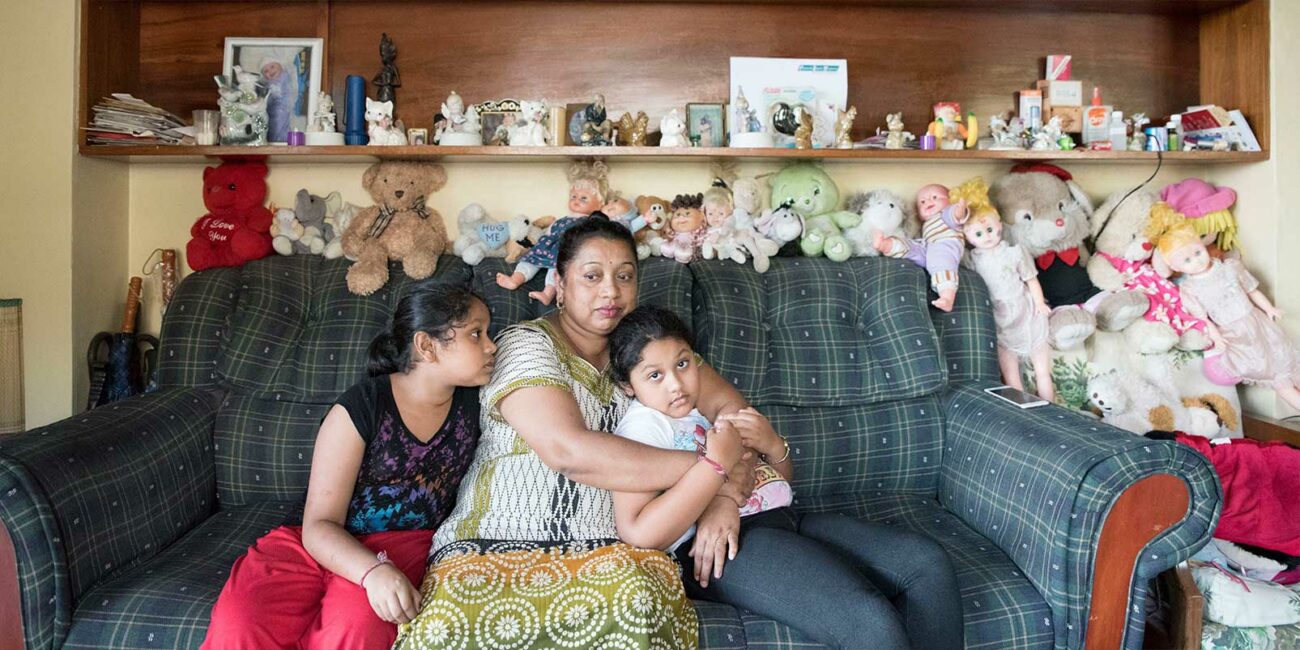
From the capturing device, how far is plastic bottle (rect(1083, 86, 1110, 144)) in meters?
2.56

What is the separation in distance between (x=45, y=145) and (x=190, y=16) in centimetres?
55

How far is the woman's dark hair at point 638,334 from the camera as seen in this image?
5.30 feet

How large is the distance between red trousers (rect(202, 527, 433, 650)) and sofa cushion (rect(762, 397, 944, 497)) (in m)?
0.99

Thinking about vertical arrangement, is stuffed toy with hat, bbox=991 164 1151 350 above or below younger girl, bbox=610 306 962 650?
above

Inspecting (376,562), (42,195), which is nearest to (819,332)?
(376,562)

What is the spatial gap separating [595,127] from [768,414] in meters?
0.91

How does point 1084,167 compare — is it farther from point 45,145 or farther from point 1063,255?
point 45,145

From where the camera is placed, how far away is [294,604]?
1.45 m

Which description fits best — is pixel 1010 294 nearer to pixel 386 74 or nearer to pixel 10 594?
pixel 386 74

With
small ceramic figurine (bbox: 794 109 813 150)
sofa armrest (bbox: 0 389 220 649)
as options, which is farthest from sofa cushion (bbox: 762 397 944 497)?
sofa armrest (bbox: 0 389 220 649)

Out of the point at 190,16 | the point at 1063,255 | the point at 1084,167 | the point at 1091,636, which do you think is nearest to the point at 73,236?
the point at 190,16

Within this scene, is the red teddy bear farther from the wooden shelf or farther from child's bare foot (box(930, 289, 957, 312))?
child's bare foot (box(930, 289, 957, 312))

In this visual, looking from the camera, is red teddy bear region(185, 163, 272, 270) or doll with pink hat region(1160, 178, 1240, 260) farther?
doll with pink hat region(1160, 178, 1240, 260)

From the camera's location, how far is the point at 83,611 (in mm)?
1551
